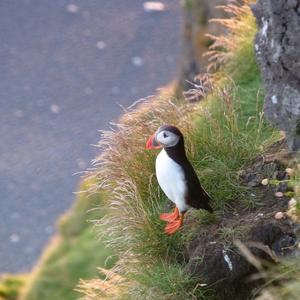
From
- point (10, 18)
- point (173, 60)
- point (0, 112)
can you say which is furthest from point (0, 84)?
point (173, 60)

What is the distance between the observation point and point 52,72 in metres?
8.95

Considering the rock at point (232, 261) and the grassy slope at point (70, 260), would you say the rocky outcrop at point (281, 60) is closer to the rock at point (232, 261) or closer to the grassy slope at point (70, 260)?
the rock at point (232, 261)

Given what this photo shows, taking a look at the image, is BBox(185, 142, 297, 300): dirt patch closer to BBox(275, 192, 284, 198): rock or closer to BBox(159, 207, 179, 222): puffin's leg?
BBox(275, 192, 284, 198): rock

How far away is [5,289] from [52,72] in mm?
3283

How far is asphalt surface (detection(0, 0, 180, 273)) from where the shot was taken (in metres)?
7.27

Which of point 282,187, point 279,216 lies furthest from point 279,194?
point 279,216

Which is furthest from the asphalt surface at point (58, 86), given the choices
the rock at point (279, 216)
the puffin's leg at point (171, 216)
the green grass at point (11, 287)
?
the rock at point (279, 216)

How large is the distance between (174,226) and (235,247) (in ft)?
1.07

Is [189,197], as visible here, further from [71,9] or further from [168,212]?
[71,9]

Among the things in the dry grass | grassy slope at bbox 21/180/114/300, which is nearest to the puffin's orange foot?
grassy slope at bbox 21/180/114/300

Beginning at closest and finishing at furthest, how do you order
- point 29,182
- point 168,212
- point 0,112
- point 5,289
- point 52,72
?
point 168,212, point 5,289, point 29,182, point 0,112, point 52,72

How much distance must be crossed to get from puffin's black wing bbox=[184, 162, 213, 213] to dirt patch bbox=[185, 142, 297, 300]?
A: 6.2 inches

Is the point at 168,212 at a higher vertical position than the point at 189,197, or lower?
lower

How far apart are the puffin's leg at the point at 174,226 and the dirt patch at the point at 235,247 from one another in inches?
4.4
